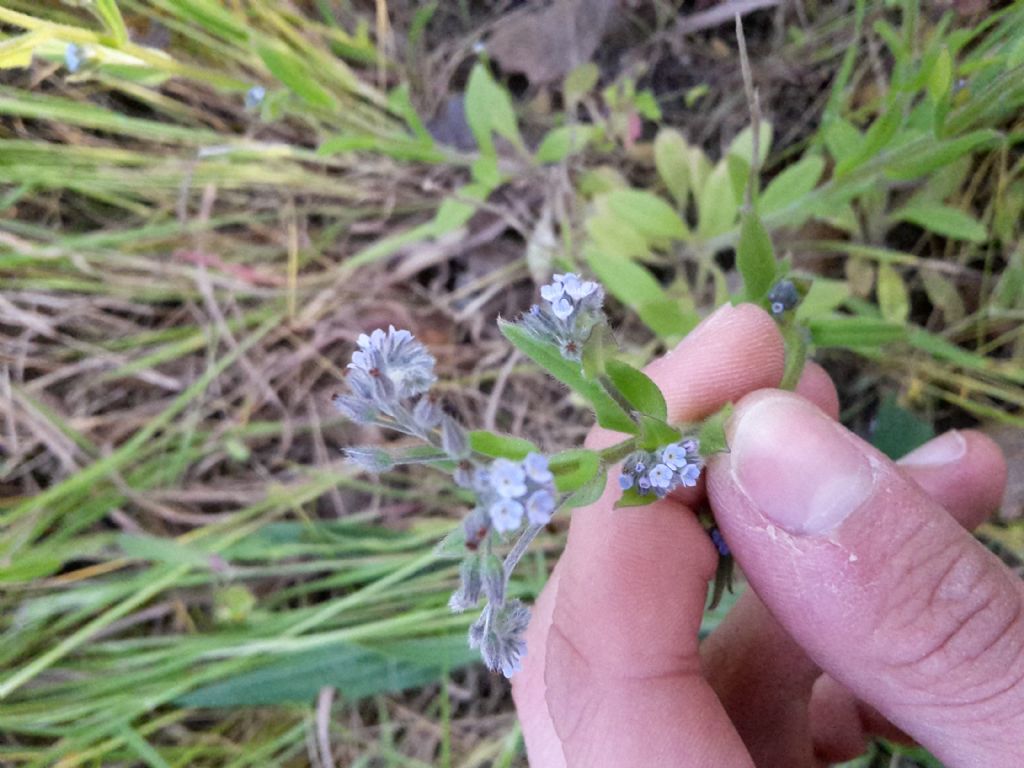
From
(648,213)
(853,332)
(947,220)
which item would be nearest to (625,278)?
(648,213)

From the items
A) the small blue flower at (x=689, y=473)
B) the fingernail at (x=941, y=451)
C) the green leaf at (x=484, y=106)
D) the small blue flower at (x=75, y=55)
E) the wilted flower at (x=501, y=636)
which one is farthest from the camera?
the green leaf at (x=484, y=106)

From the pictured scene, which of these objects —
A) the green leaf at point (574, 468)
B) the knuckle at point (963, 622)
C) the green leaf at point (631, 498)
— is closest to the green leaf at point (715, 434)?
the green leaf at point (631, 498)

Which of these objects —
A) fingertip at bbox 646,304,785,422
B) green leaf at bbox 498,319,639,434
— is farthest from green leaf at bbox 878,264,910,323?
green leaf at bbox 498,319,639,434

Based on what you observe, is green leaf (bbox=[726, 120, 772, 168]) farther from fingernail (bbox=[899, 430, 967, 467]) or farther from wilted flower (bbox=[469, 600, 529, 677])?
wilted flower (bbox=[469, 600, 529, 677])

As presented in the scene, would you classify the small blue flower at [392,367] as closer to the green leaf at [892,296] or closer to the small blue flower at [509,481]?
the small blue flower at [509,481]

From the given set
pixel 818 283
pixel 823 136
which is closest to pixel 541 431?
pixel 818 283
